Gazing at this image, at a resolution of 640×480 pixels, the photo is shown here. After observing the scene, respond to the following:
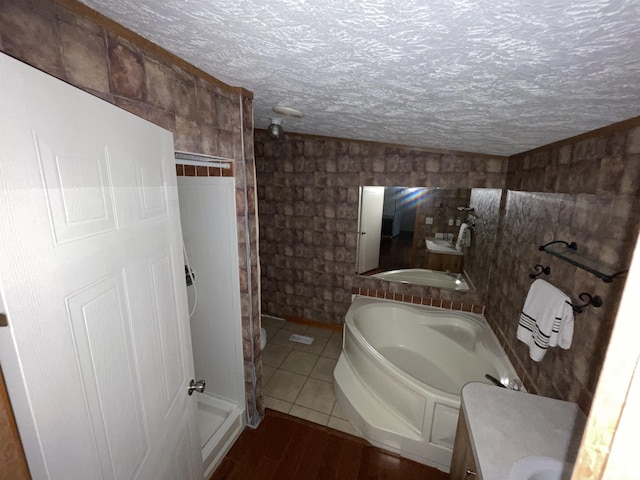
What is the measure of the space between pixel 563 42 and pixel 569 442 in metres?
1.50

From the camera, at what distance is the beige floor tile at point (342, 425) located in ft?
6.97

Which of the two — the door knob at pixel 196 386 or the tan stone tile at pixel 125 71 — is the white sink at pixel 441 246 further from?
the tan stone tile at pixel 125 71

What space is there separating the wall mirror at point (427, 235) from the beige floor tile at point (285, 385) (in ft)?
4.52

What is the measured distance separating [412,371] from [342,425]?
900 millimetres

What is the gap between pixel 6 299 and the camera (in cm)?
48

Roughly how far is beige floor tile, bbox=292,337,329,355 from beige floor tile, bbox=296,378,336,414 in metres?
0.44

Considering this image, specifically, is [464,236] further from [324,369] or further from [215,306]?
[215,306]

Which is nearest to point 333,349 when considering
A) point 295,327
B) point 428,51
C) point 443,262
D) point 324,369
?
point 324,369

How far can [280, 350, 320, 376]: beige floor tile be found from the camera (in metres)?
2.81

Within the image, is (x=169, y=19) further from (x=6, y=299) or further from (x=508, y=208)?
(x=508, y=208)

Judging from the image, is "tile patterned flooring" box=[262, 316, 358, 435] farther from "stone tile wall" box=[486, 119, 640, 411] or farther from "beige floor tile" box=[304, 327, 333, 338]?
"stone tile wall" box=[486, 119, 640, 411]

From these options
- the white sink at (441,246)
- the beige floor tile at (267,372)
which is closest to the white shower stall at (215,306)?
the beige floor tile at (267,372)

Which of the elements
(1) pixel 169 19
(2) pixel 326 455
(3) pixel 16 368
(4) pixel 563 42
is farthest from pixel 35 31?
(2) pixel 326 455

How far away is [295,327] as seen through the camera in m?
3.59
